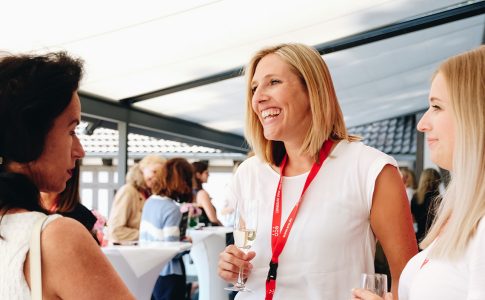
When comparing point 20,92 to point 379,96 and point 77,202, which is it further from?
point 379,96

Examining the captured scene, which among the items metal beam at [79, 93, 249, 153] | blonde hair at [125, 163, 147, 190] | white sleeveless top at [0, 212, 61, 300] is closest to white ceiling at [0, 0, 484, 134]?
metal beam at [79, 93, 249, 153]

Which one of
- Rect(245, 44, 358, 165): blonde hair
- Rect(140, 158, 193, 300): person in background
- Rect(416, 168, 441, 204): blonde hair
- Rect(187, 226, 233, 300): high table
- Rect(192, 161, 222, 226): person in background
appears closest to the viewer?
Rect(245, 44, 358, 165): blonde hair

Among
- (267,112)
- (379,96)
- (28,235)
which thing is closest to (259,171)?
(267,112)

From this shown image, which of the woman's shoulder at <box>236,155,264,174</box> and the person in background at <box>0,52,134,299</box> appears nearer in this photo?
the person in background at <box>0,52,134,299</box>

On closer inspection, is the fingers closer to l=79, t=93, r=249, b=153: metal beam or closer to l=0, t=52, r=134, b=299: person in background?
l=0, t=52, r=134, b=299: person in background

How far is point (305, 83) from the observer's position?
1766 mm

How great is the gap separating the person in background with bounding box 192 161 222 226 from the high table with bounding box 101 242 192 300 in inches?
118

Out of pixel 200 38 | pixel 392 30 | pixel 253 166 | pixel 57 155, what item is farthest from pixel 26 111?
pixel 392 30

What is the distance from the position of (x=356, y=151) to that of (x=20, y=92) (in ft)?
3.15

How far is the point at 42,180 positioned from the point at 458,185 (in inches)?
30.1

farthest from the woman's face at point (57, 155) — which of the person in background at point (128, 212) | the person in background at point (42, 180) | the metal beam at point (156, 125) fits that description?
the metal beam at point (156, 125)

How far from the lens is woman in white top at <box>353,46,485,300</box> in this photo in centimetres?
113

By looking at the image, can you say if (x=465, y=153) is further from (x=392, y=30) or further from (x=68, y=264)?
(x=392, y=30)

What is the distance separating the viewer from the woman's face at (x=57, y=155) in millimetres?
1049
